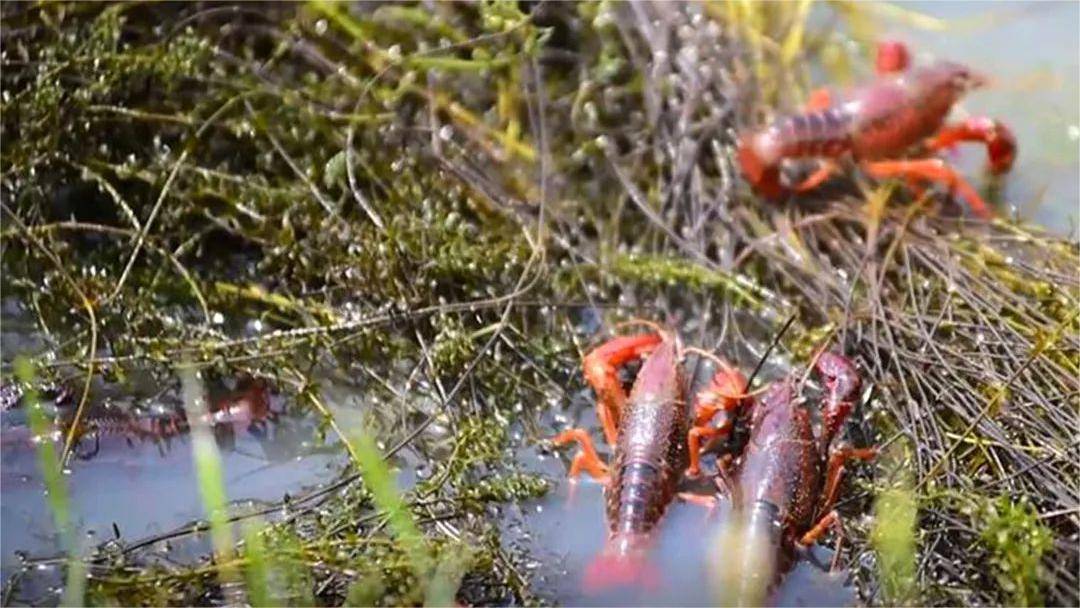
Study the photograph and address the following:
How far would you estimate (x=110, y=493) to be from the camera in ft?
10.9

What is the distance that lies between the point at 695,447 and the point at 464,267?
75cm

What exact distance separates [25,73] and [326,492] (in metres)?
1.49

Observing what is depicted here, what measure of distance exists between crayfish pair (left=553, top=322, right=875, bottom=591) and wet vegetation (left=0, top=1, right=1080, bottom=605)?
99 mm

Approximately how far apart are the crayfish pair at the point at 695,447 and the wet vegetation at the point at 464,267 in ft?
0.32

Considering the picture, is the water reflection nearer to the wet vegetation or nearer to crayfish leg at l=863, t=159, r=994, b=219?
the wet vegetation

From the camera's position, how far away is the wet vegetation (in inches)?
120

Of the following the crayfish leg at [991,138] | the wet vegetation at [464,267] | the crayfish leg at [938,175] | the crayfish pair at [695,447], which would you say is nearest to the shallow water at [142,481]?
the wet vegetation at [464,267]

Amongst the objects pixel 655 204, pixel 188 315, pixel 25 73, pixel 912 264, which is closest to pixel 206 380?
pixel 188 315

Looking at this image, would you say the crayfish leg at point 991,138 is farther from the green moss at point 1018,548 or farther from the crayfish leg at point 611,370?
the green moss at point 1018,548

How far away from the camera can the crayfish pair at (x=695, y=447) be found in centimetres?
314

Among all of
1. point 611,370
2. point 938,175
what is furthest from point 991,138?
point 611,370

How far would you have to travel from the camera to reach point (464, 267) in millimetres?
3670

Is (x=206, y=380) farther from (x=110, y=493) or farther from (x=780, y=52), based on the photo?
(x=780, y=52)

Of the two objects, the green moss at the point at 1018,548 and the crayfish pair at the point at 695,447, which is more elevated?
the crayfish pair at the point at 695,447
